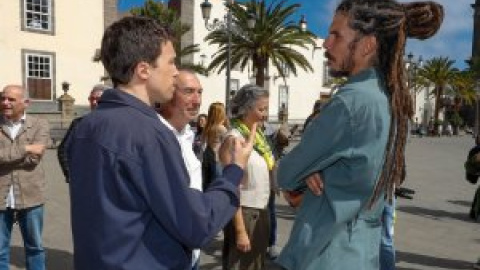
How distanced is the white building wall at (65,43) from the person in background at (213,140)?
77.6ft

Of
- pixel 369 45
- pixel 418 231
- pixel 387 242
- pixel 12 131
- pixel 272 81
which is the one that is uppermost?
pixel 272 81

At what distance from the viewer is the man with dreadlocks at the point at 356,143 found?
1.68 metres

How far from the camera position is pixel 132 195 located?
159 cm

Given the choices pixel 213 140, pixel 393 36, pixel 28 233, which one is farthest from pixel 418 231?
pixel 393 36

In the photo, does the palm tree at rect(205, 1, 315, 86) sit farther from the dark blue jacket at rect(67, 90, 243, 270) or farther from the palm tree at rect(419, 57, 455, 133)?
the palm tree at rect(419, 57, 455, 133)

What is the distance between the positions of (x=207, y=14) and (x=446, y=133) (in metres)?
38.7

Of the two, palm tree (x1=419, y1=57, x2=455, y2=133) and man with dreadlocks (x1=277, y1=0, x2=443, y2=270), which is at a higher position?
palm tree (x1=419, y1=57, x2=455, y2=133)

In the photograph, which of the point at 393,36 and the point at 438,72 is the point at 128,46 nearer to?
the point at 393,36

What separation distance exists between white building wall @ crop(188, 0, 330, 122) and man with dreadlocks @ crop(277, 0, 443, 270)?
32403 mm

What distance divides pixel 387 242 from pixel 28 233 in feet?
11.0

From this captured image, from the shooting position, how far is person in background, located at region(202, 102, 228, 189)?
5.14 m

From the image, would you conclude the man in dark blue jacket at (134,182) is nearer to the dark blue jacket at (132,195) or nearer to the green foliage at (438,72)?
the dark blue jacket at (132,195)

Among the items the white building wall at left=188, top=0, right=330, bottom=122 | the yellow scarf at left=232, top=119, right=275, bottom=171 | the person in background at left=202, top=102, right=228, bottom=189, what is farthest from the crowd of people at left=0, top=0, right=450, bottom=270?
the white building wall at left=188, top=0, right=330, bottom=122

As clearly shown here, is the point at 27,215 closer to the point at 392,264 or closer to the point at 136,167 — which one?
the point at 136,167
